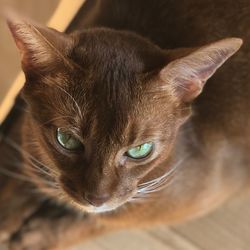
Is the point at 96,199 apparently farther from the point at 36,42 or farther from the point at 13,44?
the point at 13,44

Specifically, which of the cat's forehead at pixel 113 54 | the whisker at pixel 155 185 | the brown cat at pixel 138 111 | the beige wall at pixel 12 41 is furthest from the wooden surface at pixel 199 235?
the cat's forehead at pixel 113 54

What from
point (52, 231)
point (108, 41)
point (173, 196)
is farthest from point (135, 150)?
point (52, 231)

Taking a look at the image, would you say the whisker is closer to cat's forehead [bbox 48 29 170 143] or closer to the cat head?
the cat head

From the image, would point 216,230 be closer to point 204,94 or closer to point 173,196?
point 173,196

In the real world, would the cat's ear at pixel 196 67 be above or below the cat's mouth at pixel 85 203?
above

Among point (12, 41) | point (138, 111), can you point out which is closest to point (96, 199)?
point (138, 111)

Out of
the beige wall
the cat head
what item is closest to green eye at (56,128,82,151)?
the cat head

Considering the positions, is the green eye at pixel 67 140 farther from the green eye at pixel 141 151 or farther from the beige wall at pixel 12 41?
the beige wall at pixel 12 41
